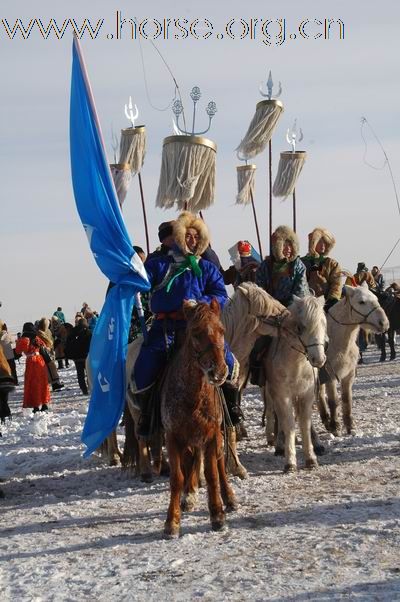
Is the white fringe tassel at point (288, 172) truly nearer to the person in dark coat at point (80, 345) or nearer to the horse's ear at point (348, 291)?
the horse's ear at point (348, 291)

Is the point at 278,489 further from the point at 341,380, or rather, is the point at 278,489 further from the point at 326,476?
the point at 341,380

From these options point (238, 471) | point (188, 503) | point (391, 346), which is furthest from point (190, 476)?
point (391, 346)

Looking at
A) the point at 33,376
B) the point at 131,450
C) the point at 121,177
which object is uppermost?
the point at 121,177

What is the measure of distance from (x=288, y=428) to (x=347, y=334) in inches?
88.6

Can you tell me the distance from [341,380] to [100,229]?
3.72 metres

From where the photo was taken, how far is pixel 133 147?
44.3ft

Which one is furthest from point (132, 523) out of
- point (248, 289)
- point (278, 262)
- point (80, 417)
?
point (80, 417)

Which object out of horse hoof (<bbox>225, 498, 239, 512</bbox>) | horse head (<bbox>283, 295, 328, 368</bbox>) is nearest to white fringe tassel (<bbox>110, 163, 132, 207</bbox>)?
horse head (<bbox>283, 295, 328, 368</bbox>)

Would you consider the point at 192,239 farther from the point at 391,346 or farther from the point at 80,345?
the point at 391,346

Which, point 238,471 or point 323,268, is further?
point 323,268

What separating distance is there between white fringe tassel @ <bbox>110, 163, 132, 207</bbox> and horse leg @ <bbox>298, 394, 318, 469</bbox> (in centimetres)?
561

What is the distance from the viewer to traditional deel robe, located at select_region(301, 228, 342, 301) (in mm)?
11250

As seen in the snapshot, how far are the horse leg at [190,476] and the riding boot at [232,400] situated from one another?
468 mm

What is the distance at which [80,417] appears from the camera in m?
14.1
